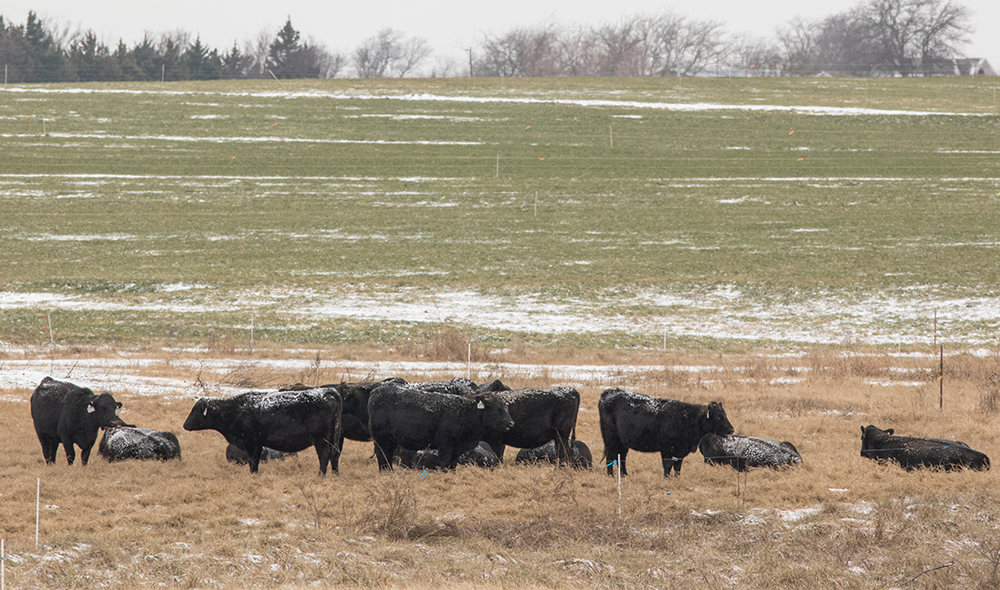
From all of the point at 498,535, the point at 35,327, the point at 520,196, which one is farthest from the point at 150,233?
the point at 498,535

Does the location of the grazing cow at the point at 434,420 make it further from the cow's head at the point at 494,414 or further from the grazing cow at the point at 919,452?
the grazing cow at the point at 919,452

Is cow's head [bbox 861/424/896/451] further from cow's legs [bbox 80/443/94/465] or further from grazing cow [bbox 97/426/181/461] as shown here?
cow's legs [bbox 80/443/94/465]

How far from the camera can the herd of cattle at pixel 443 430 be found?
10.8 metres

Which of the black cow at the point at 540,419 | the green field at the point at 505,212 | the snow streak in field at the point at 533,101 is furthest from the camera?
the snow streak in field at the point at 533,101

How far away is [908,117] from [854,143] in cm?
984

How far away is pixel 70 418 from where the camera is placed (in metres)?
10.9

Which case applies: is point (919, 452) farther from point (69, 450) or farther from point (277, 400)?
point (69, 450)

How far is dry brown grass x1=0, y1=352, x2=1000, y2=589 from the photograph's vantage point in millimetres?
7469

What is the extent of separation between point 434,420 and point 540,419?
1484 mm

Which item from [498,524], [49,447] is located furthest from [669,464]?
[49,447]

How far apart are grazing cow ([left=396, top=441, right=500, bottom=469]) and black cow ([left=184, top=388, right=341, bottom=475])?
114cm

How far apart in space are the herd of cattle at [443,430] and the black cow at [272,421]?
0.04 ft

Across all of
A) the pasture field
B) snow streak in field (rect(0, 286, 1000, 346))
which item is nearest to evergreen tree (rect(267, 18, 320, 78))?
the pasture field

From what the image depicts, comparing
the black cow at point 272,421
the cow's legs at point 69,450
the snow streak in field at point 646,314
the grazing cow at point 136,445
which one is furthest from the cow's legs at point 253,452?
the snow streak in field at point 646,314
